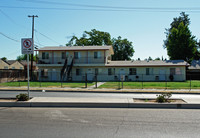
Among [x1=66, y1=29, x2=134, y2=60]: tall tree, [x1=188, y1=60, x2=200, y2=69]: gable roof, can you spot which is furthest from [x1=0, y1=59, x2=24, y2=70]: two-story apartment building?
[x1=188, y1=60, x2=200, y2=69]: gable roof

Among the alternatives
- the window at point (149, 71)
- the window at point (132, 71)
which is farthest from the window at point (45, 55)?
the window at point (149, 71)

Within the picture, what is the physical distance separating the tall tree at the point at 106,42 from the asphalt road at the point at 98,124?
48.4 meters

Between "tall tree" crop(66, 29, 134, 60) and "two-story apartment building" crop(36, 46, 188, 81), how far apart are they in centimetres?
2105

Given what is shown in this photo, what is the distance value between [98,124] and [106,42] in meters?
51.0

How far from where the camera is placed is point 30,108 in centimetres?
849

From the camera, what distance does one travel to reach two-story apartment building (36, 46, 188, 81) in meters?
32.1

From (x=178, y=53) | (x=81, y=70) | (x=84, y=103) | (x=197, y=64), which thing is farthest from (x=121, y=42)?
(x=84, y=103)

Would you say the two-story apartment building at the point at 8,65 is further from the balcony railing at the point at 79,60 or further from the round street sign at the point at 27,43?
the round street sign at the point at 27,43

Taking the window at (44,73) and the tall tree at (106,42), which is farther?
the tall tree at (106,42)

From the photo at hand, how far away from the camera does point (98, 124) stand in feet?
19.7

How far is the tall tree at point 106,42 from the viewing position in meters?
55.2

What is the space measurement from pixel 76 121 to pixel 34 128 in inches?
55.1

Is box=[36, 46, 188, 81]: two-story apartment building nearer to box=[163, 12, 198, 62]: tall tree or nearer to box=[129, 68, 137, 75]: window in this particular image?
box=[129, 68, 137, 75]: window

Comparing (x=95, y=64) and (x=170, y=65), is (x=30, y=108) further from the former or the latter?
(x=170, y=65)
